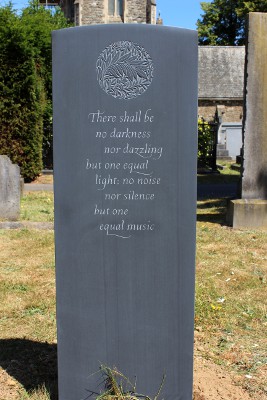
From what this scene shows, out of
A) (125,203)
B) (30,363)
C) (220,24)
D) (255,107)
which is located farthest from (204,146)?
(220,24)

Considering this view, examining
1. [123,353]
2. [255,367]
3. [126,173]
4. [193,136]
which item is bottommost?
[255,367]

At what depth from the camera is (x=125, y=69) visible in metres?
2.77

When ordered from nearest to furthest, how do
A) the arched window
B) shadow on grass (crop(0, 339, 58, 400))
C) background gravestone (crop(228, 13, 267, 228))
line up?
shadow on grass (crop(0, 339, 58, 400)) < background gravestone (crop(228, 13, 267, 228)) < the arched window

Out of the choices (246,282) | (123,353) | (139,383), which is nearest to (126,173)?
(123,353)

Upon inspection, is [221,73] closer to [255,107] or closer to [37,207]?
[37,207]

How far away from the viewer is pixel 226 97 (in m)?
30.7

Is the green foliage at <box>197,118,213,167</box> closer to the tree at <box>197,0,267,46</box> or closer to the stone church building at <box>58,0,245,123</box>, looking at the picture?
the stone church building at <box>58,0,245,123</box>

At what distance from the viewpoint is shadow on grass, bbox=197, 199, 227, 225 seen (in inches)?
345

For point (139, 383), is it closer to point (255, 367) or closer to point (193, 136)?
point (255, 367)

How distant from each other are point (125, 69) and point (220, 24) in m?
41.9

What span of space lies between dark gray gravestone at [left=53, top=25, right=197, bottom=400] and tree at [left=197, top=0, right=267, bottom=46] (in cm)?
3908

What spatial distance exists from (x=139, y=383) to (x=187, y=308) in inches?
20.9

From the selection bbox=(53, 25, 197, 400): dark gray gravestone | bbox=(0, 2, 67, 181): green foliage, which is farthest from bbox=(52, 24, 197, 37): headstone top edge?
Result: bbox=(0, 2, 67, 181): green foliage

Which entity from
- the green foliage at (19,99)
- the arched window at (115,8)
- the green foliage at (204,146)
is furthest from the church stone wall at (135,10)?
the green foliage at (19,99)
